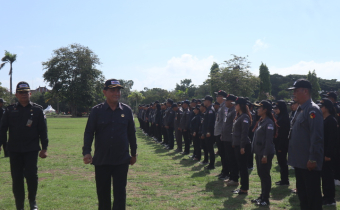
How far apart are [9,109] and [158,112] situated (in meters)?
13.2

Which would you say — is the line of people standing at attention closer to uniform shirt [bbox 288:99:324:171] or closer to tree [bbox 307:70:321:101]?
uniform shirt [bbox 288:99:324:171]

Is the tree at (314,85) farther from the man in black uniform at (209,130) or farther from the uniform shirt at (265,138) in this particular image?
the uniform shirt at (265,138)

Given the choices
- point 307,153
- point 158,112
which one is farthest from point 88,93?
point 307,153

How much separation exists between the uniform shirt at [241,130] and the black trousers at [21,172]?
4.35 metres

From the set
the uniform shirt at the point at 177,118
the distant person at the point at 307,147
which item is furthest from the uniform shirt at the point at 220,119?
the uniform shirt at the point at 177,118

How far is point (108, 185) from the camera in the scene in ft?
15.3

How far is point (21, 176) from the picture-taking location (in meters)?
5.65

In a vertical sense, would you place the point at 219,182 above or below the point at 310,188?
below

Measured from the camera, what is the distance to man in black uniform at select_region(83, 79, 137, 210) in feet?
14.9

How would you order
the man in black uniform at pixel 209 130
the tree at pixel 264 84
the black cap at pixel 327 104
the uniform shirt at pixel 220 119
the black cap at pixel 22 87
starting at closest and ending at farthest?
the black cap at pixel 22 87 → the black cap at pixel 327 104 → the uniform shirt at pixel 220 119 → the man in black uniform at pixel 209 130 → the tree at pixel 264 84

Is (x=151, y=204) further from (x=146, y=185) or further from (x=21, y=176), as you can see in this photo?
(x=21, y=176)

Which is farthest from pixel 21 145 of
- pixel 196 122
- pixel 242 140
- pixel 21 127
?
pixel 196 122

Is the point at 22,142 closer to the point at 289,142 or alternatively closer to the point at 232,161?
the point at 289,142

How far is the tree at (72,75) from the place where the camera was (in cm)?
6812
